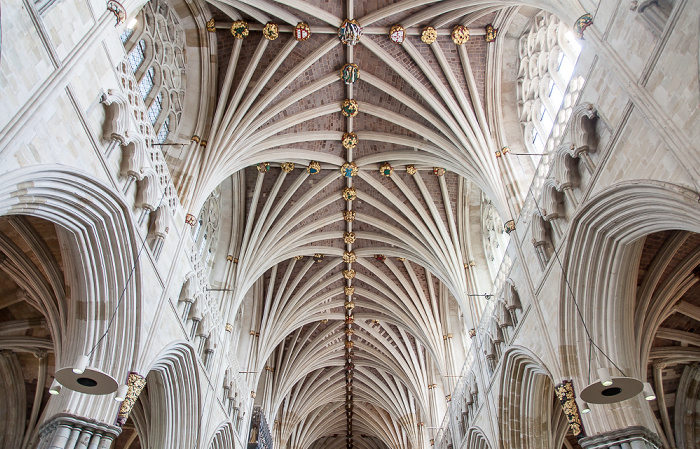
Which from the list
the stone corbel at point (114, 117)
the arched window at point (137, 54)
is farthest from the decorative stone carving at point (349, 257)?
the stone corbel at point (114, 117)

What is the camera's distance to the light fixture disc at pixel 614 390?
7.73 metres

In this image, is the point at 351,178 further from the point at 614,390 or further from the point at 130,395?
the point at 614,390

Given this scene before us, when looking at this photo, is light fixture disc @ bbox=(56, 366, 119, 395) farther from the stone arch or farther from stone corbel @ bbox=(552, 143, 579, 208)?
stone corbel @ bbox=(552, 143, 579, 208)

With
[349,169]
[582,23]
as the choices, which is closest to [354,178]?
[349,169]

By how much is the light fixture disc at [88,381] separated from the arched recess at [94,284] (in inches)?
43.3

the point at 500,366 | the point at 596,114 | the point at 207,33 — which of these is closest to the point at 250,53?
the point at 207,33

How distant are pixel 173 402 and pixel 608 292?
10.5 meters

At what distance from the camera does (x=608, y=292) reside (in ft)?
32.6

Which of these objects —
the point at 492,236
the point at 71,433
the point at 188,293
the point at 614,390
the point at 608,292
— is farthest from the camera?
the point at 492,236

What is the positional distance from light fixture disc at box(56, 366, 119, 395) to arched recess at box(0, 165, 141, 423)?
110 centimetres

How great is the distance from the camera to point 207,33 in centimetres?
1528

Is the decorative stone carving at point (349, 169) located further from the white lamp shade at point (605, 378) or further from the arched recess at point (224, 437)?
the white lamp shade at point (605, 378)

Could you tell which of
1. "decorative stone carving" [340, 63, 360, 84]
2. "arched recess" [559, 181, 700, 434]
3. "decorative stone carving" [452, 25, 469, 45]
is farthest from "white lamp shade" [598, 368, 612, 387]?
"decorative stone carving" [340, 63, 360, 84]

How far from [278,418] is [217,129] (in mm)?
23709
